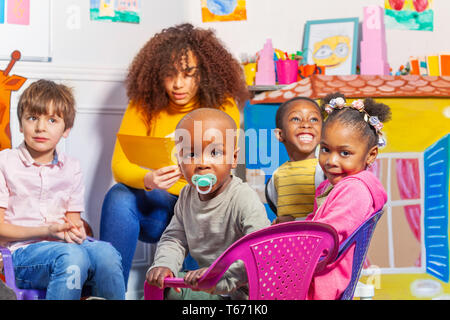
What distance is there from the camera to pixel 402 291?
1664 millimetres

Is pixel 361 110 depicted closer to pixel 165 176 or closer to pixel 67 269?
pixel 165 176

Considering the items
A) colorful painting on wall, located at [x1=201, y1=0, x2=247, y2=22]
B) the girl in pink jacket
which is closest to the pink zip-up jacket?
the girl in pink jacket

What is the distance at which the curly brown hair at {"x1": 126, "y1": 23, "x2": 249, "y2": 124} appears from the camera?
1.74m

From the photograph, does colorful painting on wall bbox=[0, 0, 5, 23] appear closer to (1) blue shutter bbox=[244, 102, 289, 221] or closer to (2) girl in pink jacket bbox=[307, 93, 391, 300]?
(1) blue shutter bbox=[244, 102, 289, 221]

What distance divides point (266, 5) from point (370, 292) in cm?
107

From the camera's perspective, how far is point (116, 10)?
197 cm

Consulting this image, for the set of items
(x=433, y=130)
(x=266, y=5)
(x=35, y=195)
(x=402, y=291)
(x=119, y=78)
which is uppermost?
(x=266, y=5)

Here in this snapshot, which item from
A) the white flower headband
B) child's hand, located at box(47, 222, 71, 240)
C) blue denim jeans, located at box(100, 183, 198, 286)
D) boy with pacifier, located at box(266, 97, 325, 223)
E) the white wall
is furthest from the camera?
the white wall

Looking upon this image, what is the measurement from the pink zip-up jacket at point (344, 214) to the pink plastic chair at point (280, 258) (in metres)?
0.05

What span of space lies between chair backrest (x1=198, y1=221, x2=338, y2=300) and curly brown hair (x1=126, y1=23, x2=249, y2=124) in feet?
2.58

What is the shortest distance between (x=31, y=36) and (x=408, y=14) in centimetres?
130

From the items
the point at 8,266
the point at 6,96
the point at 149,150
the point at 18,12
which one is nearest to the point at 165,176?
the point at 149,150
